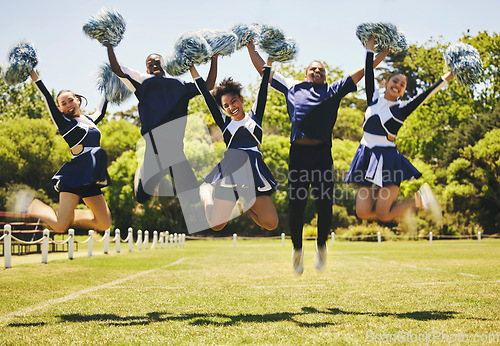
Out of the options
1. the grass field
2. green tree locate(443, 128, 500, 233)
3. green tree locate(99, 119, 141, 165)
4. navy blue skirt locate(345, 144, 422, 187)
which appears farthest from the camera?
green tree locate(99, 119, 141, 165)

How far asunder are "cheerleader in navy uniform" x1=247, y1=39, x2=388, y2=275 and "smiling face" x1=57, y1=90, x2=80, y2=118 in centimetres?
242

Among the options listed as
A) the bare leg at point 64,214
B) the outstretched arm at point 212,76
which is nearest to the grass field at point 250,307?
the bare leg at point 64,214

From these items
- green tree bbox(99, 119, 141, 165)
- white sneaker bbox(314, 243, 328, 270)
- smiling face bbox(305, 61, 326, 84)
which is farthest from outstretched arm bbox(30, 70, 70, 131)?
green tree bbox(99, 119, 141, 165)

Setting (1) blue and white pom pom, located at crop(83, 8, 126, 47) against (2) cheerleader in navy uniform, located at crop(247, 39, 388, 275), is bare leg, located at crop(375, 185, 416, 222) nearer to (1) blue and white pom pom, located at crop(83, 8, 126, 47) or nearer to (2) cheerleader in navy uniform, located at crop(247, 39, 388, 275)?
(2) cheerleader in navy uniform, located at crop(247, 39, 388, 275)

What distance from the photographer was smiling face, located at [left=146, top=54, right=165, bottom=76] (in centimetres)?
649

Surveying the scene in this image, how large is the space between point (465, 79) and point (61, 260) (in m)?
13.5

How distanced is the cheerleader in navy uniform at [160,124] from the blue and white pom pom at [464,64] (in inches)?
124

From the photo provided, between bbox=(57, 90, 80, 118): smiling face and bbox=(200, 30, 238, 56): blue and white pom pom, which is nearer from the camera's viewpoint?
bbox=(200, 30, 238, 56): blue and white pom pom

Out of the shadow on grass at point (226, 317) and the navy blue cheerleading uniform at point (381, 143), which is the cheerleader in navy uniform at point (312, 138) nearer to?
the navy blue cheerleading uniform at point (381, 143)

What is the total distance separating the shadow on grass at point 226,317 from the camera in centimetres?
603

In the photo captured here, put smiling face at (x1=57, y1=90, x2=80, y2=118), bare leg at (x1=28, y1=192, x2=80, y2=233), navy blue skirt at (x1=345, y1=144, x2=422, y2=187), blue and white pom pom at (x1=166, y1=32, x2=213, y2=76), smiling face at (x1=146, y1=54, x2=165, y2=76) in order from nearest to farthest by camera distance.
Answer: blue and white pom pom at (x1=166, y1=32, x2=213, y2=76) → navy blue skirt at (x1=345, y1=144, x2=422, y2=187) → smiling face at (x1=146, y1=54, x2=165, y2=76) → bare leg at (x1=28, y1=192, x2=80, y2=233) → smiling face at (x1=57, y1=90, x2=80, y2=118)

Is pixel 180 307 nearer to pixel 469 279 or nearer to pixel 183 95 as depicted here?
pixel 183 95

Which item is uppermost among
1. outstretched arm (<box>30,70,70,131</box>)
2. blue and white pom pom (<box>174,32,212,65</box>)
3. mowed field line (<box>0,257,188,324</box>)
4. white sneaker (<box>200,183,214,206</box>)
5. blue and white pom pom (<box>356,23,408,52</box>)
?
blue and white pom pom (<box>356,23,408,52</box>)

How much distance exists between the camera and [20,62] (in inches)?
253
